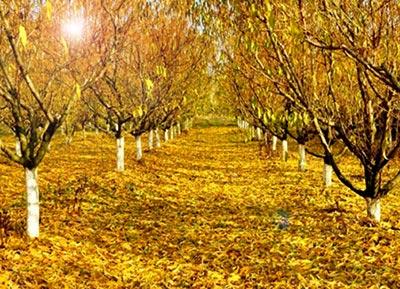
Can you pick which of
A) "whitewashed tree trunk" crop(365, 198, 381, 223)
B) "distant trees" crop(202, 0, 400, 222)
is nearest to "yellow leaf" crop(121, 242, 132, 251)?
Answer: "distant trees" crop(202, 0, 400, 222)

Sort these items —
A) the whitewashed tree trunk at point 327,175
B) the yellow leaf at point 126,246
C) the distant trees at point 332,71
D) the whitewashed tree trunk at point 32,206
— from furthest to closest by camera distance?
1. the whitewashed tree trunk at point 327,175
2. the yellow leaf at point 126,246
3. the whitewashed tree trunk at point 32,206
4. the distant trees at point 332,71

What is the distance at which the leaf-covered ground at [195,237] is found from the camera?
8367mm

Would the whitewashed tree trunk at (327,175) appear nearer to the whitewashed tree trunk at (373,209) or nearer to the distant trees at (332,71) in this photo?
A: the distant trees at (332,71)

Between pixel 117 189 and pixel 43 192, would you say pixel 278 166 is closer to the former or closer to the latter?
pixel 117 189

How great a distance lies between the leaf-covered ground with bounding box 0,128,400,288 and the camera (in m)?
8.37

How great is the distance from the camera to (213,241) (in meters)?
10.8

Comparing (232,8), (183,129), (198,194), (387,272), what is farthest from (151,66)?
(183,129)

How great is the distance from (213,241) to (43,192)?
7521 millimetres

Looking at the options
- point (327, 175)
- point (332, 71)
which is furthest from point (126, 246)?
point (327, 175)

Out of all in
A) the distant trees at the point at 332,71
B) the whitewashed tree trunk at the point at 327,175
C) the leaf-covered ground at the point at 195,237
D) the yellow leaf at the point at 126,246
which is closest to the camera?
the distant trees at the point at 332,71

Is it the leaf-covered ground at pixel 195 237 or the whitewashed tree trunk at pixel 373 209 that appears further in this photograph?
the whitewashed tree trunk at pixel 373 209

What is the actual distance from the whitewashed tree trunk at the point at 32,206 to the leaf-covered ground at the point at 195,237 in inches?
11.3

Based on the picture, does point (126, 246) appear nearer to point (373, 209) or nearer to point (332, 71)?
point (332, 71)

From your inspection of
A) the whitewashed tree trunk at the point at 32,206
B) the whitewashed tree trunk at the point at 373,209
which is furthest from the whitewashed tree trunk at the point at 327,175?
the whitewashed tree trunk at the point at 32,206
